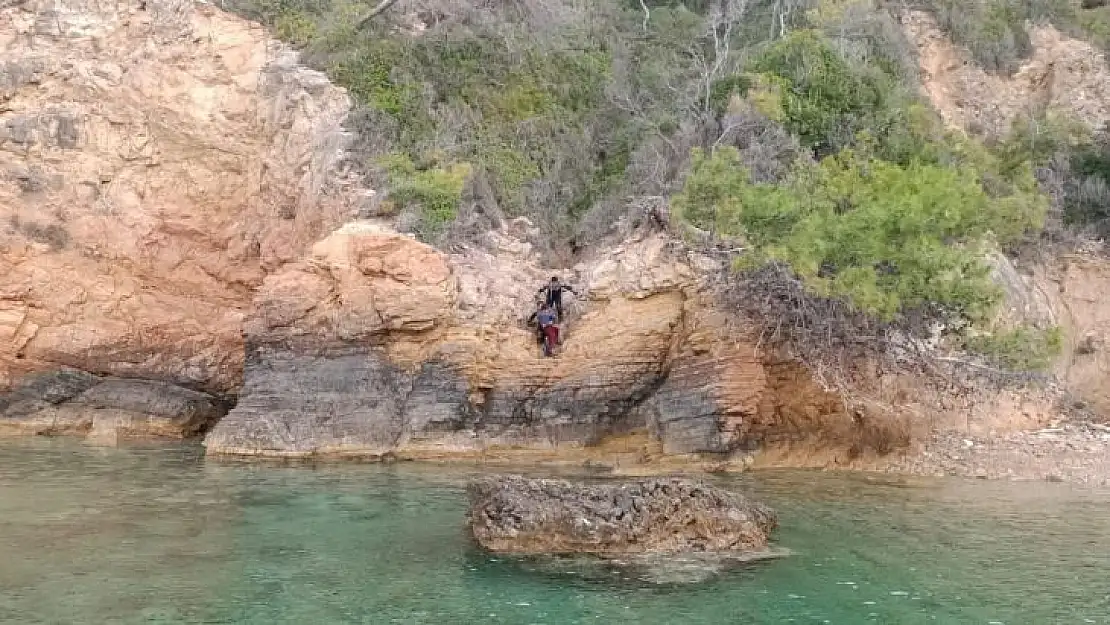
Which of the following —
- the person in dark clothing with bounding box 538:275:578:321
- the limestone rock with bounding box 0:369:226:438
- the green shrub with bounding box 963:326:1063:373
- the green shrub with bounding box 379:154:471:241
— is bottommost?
the limestone rock with bounding box 0:369:226:438

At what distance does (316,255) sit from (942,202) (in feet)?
33.1

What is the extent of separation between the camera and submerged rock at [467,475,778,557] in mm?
9844

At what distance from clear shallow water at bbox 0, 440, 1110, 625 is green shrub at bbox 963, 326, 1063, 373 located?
188 cm

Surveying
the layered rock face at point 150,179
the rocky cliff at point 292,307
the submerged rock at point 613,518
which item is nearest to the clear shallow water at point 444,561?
the submerged rock at point 613,518

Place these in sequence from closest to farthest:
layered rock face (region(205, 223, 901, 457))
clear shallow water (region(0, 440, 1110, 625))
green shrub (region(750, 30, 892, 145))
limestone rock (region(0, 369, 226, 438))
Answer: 1. clear shallow water (region(0, 440, 1110, 625))
2. layered rock face (region(205, 223, 901, 457))
3. limestone rock (region(0, 369, 226, 438))
4. green shrub (region(750, 30, 892, 145))

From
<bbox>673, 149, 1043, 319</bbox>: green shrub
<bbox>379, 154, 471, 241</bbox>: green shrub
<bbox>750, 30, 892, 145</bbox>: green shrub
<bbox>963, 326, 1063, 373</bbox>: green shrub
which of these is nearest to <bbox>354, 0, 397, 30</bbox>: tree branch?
<bbox>379, 154, 471, 241</bbox>: green shrub

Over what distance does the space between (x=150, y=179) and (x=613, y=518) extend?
50.4ft

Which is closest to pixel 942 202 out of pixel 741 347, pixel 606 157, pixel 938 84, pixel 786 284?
pixel 786 284

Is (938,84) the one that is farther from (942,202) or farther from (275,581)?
(275,581)

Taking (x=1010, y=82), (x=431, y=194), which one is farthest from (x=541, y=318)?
(x=1010, y=82)

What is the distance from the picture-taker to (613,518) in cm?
995

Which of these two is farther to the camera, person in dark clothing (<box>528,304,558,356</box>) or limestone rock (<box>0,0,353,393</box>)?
limestone rock (<box>0,0,353,393</box>)

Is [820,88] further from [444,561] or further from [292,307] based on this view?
[444,561]

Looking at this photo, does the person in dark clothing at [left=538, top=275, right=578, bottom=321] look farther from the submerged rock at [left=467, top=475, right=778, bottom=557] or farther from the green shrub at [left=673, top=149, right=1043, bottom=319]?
the submerged rock at [left=467, top=475, right=778, bottom=557]
